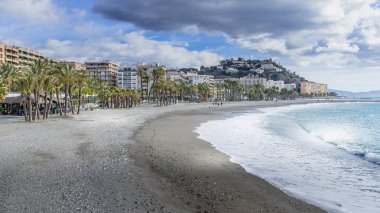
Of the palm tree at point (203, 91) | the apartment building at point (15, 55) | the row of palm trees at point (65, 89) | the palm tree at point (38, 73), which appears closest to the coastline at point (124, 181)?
the palm tree at point (38, 73)

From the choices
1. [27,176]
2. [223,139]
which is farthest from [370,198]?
[223,139]

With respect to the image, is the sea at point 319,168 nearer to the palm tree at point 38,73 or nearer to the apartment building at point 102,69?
the palm tree at point 38,73

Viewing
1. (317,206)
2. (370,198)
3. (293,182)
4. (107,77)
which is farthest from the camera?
(107,77)

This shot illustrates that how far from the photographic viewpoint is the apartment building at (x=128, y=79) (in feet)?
604

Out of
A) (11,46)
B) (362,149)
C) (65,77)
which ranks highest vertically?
(11,46)

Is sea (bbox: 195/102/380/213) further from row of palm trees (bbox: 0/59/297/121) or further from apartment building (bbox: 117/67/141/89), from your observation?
apartment building (bbox: 117/67/141/89)

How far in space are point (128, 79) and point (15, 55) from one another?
73.4m

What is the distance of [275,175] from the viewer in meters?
15.7

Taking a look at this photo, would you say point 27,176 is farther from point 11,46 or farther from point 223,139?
point 11,46

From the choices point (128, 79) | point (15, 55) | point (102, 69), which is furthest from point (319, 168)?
point (128, 79)

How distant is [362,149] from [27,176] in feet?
69.8

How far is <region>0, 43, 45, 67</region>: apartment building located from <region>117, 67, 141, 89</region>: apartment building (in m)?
59.6

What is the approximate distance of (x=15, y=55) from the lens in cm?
11550

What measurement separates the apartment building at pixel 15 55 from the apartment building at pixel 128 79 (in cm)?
5959
